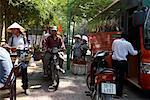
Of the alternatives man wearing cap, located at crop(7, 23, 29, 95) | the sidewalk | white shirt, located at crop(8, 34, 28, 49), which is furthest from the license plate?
white shirt, located at crop(8, 34, 28, 49)

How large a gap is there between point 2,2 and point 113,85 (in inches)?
314

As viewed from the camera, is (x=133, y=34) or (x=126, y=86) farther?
(x=126, y=86)

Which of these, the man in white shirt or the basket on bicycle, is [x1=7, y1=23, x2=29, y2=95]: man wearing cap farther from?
the basket on bicycle

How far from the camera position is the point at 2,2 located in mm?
13156

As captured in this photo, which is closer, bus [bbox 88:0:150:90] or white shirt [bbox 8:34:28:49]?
bus [bbox 88:0:150:90]

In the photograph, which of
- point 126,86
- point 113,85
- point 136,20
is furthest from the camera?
point 126,86

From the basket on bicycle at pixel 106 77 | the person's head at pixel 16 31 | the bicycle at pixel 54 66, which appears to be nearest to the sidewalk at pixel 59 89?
the bicycle at pixel 54 66

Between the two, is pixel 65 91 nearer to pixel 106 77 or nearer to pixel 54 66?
pixel 54 66

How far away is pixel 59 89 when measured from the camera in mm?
10594

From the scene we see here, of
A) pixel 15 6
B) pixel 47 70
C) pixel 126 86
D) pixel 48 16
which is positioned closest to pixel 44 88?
pixel 47 70

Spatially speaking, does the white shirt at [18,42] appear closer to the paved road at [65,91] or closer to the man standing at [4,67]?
the paved road at [65,91]

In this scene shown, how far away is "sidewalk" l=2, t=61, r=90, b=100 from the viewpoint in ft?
30.5

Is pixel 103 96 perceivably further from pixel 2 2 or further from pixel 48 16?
pixel 48 16

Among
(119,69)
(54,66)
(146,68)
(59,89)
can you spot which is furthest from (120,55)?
(59,89)
